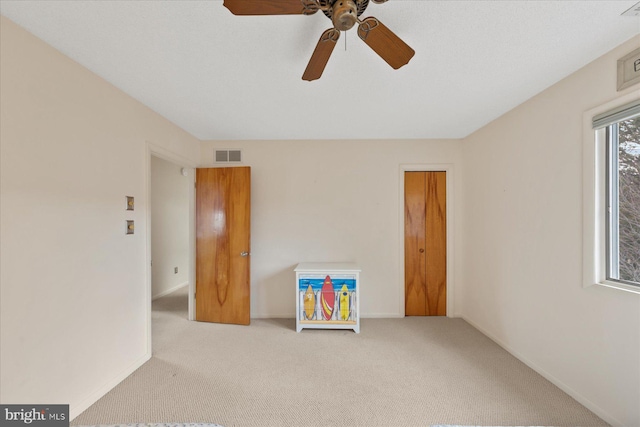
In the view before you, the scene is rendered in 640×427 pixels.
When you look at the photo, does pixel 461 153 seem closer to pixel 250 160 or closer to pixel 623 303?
pixel 623 303

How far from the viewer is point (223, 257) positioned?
3.26 metres

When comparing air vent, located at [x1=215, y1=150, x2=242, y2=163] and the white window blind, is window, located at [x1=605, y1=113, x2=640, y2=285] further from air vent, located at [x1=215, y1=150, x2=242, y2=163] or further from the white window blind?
air vent, located at [x1=215, y1=150, x2=242, y2=163]

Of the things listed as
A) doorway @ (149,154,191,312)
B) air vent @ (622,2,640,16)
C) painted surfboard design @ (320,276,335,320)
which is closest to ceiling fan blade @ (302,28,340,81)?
air vent @ (622,2,640,16)

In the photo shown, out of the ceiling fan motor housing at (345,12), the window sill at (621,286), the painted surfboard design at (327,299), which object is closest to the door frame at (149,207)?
the painted surfboard design at (327,299)

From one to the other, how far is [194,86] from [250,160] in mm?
1486

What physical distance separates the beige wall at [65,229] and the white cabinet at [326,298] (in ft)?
5.17

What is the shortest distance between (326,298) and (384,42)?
2.55m

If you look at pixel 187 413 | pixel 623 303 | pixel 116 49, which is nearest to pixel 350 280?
pixel 187 413

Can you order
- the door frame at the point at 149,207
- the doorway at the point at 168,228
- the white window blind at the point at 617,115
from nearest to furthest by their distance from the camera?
the white window blind at the point at 617,115 < the door frame at the point at 149,207 < the doorway at the point at 168,228

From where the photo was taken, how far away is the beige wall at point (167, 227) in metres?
4.25

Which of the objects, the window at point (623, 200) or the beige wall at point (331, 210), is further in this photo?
the beige wall at point (331, 210)

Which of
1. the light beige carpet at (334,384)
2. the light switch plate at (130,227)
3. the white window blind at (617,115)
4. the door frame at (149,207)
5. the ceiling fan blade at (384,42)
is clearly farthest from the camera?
the door frame at (149,207)

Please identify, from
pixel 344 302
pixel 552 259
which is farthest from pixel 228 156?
pixel 552 259

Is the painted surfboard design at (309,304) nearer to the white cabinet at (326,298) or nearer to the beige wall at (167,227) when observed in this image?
the white cabinet at (326,298)
